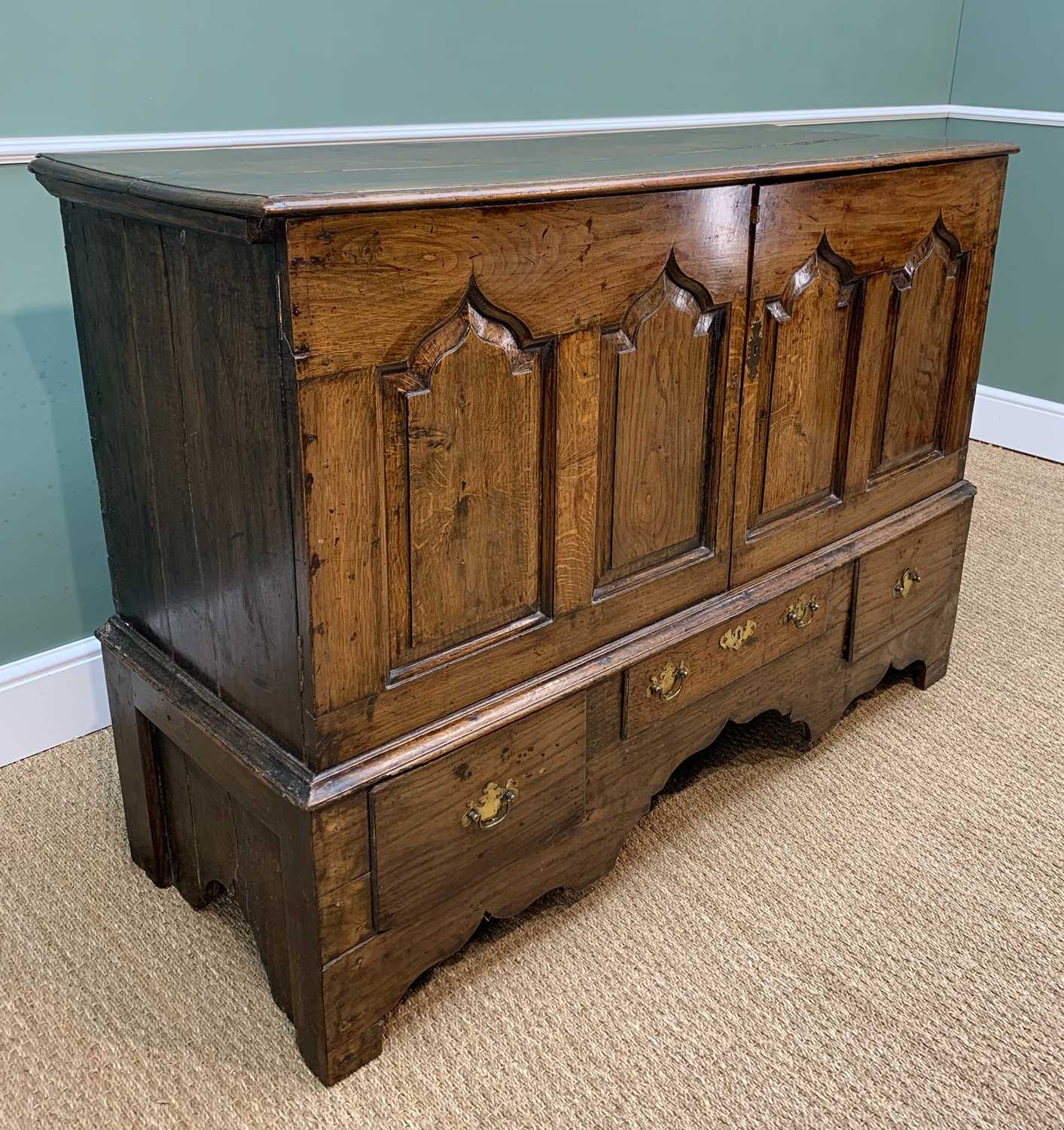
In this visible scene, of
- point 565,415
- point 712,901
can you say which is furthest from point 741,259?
point 712,901

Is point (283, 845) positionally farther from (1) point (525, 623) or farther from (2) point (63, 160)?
(2) point (63, 160)

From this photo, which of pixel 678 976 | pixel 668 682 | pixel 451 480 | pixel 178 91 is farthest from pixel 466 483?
pixel 178 91

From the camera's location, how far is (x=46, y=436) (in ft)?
5.96

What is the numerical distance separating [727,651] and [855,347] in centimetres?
48

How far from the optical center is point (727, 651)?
65.9 inches

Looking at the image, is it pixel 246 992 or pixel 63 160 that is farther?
pixel 246 992

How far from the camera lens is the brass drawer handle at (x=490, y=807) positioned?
1383 mm

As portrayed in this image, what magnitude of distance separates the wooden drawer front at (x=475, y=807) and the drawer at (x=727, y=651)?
0.40ft

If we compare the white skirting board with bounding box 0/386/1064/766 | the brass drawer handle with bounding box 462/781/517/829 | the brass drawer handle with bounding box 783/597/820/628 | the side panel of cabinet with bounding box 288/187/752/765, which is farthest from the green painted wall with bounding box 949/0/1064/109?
the white skirting board with bounding box 0/386/1064/766

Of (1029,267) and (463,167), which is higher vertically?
(463,167)

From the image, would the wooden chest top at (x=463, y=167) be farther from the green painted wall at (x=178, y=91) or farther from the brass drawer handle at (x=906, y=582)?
the brass drawer handle at (x=906, y=582)

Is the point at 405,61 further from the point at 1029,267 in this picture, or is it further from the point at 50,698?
the point at 1029,267

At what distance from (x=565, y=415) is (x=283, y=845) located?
569 mm

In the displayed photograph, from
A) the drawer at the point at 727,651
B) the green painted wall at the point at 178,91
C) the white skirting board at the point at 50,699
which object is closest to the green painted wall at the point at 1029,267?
the green painted wall at the point at 178,91
